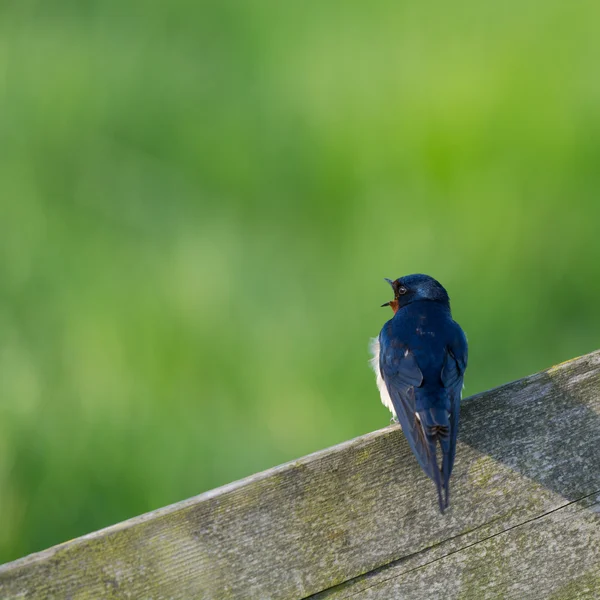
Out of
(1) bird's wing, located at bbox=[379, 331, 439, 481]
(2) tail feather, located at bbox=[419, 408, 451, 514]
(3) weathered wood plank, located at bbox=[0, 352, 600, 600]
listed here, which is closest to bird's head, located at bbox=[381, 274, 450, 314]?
(1) bird's wing, located at bbox=[379, 331, 439, 481]

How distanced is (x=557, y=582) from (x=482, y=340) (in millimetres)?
1415

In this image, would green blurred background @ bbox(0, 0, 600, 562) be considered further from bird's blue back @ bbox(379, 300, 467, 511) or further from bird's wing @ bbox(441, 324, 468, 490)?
bird's wing @ bbox(441, 324, 468, 490)

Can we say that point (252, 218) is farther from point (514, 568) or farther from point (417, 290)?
point (514, 568)

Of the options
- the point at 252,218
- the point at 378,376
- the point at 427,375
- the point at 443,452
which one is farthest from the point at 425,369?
the point at 252,218

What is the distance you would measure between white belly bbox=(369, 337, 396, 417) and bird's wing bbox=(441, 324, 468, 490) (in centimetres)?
23

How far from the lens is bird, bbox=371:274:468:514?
139 cm

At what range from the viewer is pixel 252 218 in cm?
276

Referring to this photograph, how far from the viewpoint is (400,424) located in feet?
5.02

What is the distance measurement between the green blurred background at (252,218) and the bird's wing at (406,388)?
219mm

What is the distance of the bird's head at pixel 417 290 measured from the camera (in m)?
2.86

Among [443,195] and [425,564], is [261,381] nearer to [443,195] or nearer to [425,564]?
[443,195]

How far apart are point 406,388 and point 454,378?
12cm

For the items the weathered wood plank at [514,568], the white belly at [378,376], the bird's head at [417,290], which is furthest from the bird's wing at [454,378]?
the bird's head at [417,290]

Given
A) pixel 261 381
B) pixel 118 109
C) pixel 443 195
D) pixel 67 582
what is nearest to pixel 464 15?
pixel 443 195
